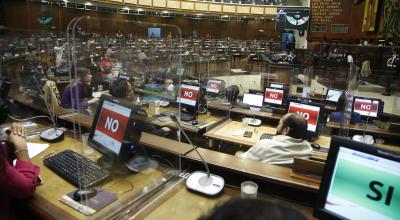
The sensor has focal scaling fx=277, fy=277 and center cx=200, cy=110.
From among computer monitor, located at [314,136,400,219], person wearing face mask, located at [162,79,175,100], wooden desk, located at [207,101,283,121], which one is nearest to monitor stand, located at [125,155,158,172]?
computer monitor, located at [314,136,400,219]

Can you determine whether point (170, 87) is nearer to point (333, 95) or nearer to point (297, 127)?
point (297, 127)

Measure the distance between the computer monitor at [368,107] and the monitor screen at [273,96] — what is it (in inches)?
50.6

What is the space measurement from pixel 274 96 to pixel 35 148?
4179 millimetres

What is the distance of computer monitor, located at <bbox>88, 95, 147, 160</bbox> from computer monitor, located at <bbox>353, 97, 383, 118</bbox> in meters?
4.50

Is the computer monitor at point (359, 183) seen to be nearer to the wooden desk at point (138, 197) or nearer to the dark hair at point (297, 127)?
the wooden desk at point (138, 197)

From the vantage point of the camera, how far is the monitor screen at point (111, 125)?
1.44m

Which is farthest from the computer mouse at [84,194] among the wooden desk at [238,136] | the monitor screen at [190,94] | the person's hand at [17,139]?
the monitor screen at [190,94]

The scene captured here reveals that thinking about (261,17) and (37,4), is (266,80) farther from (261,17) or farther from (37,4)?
(261,17)

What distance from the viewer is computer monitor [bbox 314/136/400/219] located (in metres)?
1.01

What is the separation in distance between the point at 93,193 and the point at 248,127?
3221 mm

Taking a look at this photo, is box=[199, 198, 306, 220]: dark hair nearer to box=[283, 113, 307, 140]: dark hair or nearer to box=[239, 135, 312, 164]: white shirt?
box=[239, 135, 312, 164]: white shirt

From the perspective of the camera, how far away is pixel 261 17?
18.4 meters

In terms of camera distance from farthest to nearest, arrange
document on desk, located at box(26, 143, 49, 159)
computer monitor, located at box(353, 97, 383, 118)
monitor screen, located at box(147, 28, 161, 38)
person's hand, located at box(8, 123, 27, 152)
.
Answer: computer monitor, located at box(353, 97, 383, 118) < monitor screen, located at box(147, 28, 161, 38) < document on desk, located at box(26, 143, 49, 159) < person's hand, located at box(8, 123, 27, 152)

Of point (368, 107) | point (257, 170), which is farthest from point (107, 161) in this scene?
point (368, 107)
